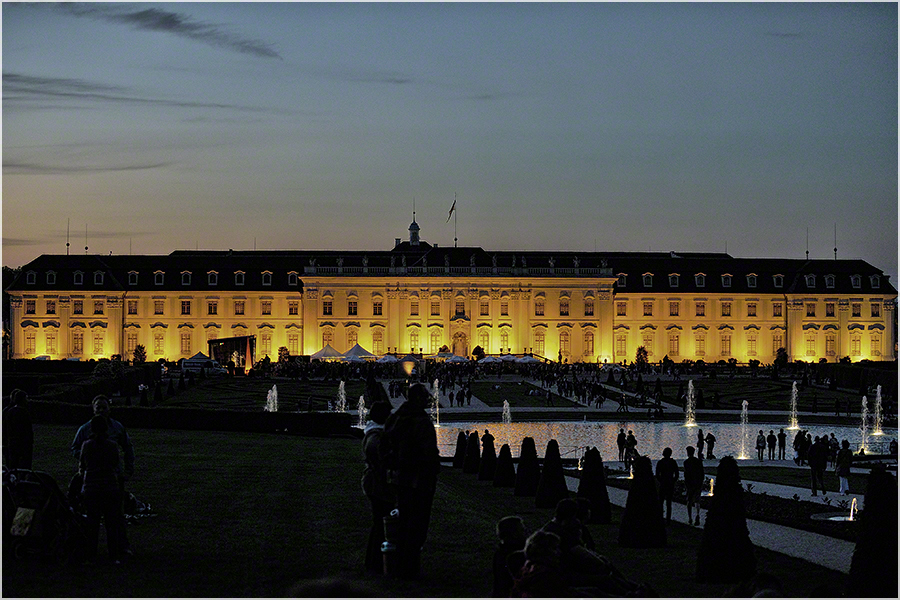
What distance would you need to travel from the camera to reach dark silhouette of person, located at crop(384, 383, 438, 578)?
1003cm

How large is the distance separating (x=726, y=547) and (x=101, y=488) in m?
Result: 5.89

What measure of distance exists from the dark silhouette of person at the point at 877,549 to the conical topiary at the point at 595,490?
21.1 feet

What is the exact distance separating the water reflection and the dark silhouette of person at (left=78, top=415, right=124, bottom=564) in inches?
733

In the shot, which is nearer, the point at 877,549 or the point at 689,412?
the point at 877,549

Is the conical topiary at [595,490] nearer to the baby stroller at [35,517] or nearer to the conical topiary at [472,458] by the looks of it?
the conical topiary at [472,458]

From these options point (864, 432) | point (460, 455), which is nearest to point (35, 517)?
point (460, 455)

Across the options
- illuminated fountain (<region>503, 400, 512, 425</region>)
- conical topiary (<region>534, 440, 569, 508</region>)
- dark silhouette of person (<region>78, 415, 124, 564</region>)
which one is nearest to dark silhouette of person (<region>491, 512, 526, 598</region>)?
dark silhouette of person (<region>78, 415, 124, 564</region>)

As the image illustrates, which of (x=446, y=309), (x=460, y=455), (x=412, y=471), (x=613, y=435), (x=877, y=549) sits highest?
(x=446, y=309)

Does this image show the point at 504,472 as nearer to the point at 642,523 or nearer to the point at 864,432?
the point at 642,523

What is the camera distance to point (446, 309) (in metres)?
85.1

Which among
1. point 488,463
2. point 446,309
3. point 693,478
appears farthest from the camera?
point 446,309

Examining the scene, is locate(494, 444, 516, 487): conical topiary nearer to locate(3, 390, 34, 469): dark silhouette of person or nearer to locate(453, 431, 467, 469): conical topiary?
locate(453, 431, 467, 469): conical topiary

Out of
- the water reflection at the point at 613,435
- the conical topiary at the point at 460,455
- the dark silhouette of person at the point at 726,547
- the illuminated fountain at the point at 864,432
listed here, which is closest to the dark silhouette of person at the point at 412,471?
the dark silhouette of person at the point at 726,547

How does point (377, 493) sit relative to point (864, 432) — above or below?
above
